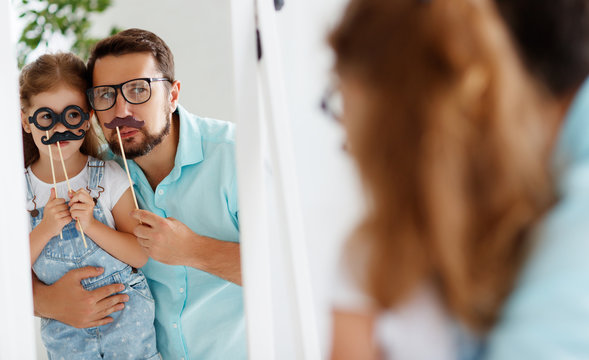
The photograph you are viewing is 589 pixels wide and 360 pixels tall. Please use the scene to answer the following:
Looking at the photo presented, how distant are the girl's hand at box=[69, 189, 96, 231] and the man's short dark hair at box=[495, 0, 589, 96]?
1117 millimetres

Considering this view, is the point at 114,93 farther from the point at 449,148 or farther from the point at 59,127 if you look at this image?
the point at 449,148

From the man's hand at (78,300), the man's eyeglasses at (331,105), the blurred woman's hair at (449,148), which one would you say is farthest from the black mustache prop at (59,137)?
the blurred woman's hair at (449,148)

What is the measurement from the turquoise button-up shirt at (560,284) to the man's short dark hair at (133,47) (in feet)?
3.84

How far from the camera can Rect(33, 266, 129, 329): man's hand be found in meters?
1.45

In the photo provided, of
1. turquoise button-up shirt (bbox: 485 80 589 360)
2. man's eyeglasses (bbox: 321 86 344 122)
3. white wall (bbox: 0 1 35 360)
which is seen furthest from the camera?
white wall (bbox: 0 1 35 360)

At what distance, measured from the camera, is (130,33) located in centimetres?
151

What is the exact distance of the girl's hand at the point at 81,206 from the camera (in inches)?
53.8

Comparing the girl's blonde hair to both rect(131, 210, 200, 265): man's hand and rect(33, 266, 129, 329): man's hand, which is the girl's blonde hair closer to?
rect(131, 210, 200, 265): man's hand

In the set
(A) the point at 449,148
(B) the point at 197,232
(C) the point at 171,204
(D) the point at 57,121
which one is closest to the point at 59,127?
(D) the point at 57,121

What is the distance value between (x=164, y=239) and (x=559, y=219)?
1020 millimetres

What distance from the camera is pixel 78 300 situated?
1453 millimetres

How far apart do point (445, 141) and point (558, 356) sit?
24 centimetres

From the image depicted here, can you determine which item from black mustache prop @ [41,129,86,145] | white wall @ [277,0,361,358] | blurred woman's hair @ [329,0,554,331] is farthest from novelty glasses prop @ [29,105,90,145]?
blurred woman's hair @ [329,0,554,331]

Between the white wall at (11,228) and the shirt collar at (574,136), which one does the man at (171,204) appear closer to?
the white wall at (11,228)
